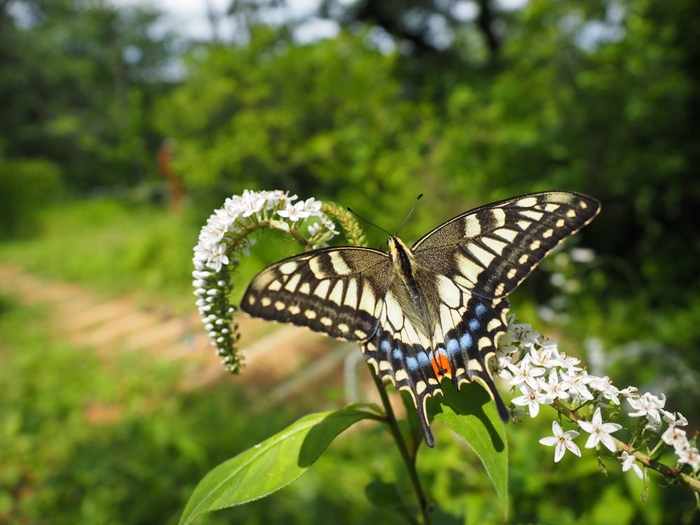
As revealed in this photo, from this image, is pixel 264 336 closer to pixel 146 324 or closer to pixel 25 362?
pixel 146 324

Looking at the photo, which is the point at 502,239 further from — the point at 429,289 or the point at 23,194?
the point at 23,194

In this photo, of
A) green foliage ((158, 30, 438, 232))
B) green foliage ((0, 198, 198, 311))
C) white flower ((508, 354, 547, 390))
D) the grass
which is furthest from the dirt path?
white flower ((508, 354, 547, 390))

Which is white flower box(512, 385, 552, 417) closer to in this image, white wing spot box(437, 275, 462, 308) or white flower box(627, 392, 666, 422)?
white flower box(627, 392, 666, 422)

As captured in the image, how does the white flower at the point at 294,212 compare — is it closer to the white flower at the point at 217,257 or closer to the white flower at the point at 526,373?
the white flower at the point at 217,257

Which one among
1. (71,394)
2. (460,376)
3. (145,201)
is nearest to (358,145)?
(71,394)

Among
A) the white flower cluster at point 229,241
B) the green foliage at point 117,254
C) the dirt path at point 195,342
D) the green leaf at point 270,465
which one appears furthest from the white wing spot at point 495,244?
the green foliage at point 117,254

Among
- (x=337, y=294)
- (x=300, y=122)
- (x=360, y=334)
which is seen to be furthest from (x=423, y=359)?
(x=300, y=122)
